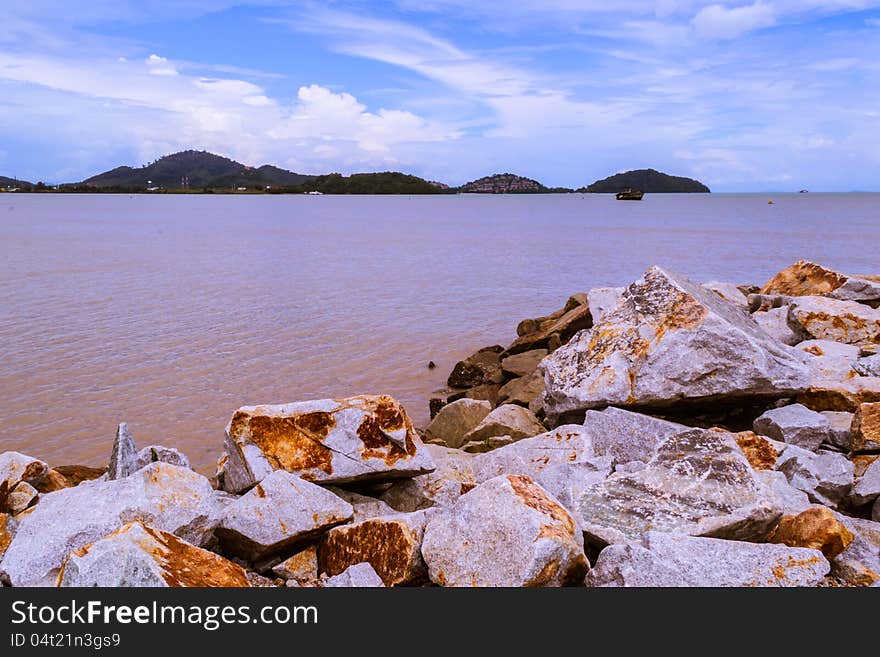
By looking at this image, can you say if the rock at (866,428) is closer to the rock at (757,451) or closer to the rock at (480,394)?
the rock at (757,451)

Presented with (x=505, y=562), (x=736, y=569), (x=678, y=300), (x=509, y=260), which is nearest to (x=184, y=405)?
(x=678, y=300)

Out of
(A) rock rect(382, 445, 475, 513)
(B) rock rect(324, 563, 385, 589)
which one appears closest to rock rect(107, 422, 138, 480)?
(A) rock rect(382, 445, 475, 513)

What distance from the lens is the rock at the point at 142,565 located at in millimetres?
4195

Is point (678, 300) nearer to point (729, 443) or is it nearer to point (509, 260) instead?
point (729, 443)

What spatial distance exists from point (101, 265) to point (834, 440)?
35.2 m

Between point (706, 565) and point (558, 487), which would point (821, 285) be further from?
point (706, 565)

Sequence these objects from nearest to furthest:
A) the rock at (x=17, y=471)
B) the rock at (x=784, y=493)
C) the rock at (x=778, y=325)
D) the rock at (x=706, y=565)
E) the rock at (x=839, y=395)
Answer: the rock at (x=706, y=565) < the rock at (x=784, y=493) < the rock at (x=17, y=471) < the rock at (x=839, y=395) < the rock at (x=778, y=325)

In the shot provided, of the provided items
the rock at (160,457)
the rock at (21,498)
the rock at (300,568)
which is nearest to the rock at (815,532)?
the rock at (300,568)

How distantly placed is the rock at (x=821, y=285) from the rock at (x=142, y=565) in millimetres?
12340

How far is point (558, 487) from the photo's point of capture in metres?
6.26

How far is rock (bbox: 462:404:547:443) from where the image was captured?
898 centimetres

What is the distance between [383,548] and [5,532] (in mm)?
3232

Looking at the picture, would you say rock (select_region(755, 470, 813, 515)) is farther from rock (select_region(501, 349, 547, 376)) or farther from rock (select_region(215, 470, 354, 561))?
rock (select_region(501, 349, 547, 376))

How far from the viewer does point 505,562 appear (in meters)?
4.64
